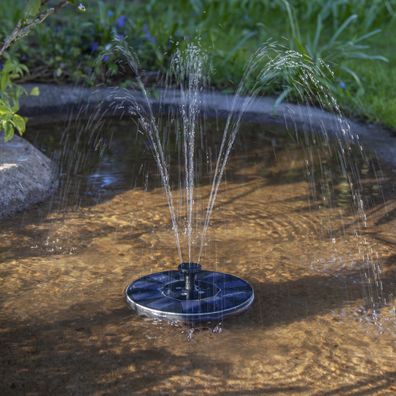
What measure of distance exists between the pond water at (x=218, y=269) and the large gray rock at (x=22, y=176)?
10 centimetres

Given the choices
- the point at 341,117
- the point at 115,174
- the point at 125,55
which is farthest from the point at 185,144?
the point at 125,55

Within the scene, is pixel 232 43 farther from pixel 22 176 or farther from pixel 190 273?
pixel 190 273

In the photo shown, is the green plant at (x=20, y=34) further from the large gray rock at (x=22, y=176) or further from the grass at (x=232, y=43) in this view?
the grass at (x=232, y=43)

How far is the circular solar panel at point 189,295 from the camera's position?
306cm

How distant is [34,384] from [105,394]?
0.74ft

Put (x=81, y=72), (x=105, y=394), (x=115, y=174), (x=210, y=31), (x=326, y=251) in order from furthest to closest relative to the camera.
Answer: (x=210, y=31) < (x=81, y=72) < (x=115, y=174) < (x=326, y=251) < (x=105, y=394)

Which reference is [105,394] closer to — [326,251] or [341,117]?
[326,251]

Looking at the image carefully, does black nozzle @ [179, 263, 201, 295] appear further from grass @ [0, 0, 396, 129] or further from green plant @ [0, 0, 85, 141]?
grass @ [0, 0, 396, 129]

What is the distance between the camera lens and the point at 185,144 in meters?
5.50

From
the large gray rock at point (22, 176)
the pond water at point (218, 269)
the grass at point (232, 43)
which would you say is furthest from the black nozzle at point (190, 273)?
the grass at point (232, 43)

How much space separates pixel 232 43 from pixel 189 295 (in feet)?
15.7

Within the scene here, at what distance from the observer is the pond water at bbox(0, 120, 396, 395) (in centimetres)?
270

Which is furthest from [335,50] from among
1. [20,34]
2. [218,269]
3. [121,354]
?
[121,354]

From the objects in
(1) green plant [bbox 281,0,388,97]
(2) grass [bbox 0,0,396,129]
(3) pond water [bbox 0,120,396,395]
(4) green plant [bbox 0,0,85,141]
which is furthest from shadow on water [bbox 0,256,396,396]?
(1) green plant [bbox 281,0,388,97]
